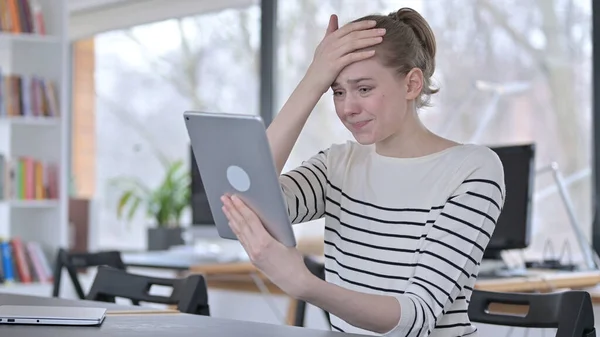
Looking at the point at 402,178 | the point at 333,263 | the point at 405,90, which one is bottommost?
the point at 333,263

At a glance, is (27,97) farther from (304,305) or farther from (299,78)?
(304,305)

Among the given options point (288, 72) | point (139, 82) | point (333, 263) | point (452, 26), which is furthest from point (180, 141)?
point (333, 263)

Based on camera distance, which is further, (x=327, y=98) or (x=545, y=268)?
(x=327, y=98)

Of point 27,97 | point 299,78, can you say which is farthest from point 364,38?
point 27,97

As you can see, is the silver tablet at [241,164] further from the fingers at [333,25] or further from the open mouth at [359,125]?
the fingers at [333,25]

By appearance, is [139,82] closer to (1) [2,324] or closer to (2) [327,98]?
(2) [327,98]

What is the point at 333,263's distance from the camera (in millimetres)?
1872

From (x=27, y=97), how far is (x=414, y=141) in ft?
10.6

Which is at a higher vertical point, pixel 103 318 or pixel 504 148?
pixel 504 148

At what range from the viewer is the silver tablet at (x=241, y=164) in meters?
Answer: 1.46

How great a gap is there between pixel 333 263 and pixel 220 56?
165 inches

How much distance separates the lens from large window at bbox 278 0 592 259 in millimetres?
3889

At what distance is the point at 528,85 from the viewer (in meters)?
4.04

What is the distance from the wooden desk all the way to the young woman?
0.24 feet
